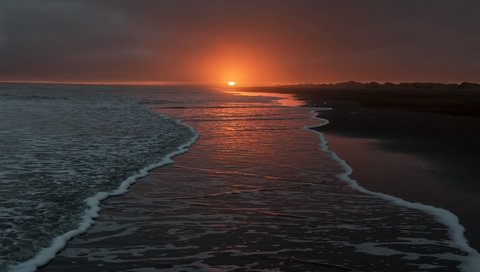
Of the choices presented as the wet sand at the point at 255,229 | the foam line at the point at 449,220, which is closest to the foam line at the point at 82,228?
the wet sand at the point at 255,229

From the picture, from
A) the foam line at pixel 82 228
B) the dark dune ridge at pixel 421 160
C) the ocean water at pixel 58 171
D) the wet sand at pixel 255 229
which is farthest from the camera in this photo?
the dark dune ridge at pixel 421 160

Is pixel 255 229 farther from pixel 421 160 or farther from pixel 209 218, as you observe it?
pixel 421 160

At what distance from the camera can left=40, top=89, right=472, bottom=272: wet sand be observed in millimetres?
6727

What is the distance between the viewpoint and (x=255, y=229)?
26.9 feet

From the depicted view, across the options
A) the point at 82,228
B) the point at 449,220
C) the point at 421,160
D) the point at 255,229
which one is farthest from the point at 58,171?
the point at 421,160

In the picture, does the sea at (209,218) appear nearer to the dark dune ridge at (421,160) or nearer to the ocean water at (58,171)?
the ocean water at (58,171)

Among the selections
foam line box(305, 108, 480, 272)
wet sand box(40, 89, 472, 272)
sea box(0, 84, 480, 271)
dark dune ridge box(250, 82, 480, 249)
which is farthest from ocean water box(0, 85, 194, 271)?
dark dune ridge box(250, 82, 480, 249)

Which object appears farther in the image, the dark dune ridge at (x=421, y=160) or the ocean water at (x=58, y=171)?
the dark dune ridge at (x=421, y=160)

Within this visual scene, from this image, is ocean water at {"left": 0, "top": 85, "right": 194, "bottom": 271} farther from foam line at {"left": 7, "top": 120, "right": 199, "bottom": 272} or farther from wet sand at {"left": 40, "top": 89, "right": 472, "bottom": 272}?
wet sand at {"left": 40, "top": 89, "right": 472, "bottom": 272}

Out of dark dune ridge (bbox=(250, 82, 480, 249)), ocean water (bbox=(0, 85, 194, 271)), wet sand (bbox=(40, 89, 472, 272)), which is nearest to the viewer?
wet sand (bbox=(40, 89, 472, 272))

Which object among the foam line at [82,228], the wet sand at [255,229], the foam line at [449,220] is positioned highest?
the foam line at [449,220]

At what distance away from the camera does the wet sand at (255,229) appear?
6727 mm

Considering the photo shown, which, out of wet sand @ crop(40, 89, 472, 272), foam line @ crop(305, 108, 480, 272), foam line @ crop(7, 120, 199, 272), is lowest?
foam line @ crop(7, 120, 199, 272)

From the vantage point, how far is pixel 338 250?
23.6ft
